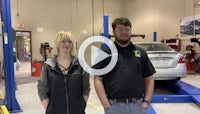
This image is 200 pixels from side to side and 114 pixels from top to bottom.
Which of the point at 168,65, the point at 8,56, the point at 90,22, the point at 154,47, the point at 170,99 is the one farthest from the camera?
the point at 90,22

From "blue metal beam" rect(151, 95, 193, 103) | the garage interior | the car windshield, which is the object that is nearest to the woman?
"blue metal beam" rect(151, 95, 193, 103)

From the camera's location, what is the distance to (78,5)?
12.8 meters

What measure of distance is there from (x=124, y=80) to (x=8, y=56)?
3271 mm

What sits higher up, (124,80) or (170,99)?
(124,80)

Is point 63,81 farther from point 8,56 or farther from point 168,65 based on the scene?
point 168,65

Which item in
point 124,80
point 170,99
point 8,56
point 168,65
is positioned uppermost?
point 8,56

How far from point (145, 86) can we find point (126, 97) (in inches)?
11.1

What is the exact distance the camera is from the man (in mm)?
2193

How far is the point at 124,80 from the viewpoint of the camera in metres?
2.19

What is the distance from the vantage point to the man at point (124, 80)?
2.19 metres

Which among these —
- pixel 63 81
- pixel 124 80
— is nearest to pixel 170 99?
pixel 124 80

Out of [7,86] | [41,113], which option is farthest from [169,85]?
[7,86]

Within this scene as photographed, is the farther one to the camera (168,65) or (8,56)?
(168,65)

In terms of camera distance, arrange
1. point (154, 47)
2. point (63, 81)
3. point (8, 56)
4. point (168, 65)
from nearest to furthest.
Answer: point (63, 81)
point (8, 56)
point (168, 65)
point (154, 47)
